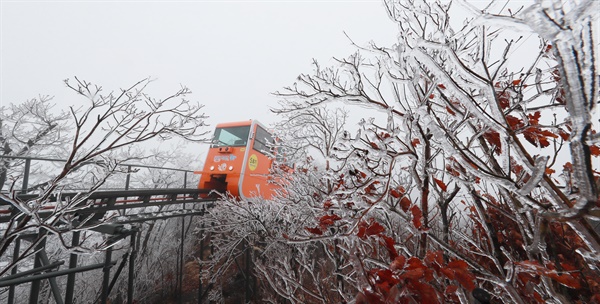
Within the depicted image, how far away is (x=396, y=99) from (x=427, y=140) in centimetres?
46

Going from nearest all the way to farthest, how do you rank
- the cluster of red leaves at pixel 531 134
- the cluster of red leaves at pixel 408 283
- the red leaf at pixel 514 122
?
the cluster of red leaves at pixel 408 283 → the cluster of red leaves at pixel 531 134 → the red leaf at pixel 514 122

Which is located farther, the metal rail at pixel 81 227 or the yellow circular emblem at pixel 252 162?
the yellow circular emblem at pixel 252 162

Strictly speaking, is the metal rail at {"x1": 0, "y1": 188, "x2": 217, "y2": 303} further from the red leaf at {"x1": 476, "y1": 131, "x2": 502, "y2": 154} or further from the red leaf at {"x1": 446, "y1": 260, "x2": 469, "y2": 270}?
the red leaf at {"x1": 476, "y1": 131, "x2": 502, "y2": 154}

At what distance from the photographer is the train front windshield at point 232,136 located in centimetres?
930

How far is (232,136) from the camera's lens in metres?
9.60

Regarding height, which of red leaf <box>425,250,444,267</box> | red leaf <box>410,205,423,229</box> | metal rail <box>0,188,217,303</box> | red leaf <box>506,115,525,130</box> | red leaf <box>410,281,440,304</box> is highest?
red leaf <box>506,115,525,130</box>

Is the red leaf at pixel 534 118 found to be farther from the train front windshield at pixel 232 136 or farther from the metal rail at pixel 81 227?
the train front windshield at pixel 232 136

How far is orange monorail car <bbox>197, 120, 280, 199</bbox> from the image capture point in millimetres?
8625

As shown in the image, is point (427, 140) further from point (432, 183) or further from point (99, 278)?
point (99, 278)

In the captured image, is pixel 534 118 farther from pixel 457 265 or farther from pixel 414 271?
pixel 414 271

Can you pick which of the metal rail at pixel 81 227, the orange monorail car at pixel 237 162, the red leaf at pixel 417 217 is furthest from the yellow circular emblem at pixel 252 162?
the red leaf at pixel 417 217

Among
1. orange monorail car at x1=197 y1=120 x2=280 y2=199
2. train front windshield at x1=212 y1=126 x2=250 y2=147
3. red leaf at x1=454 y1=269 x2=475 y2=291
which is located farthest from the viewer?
train front windshield at x1=212 y1=126 x2=250 y2=147

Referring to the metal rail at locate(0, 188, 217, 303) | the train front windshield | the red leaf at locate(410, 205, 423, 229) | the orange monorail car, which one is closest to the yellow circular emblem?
the orange monorail car

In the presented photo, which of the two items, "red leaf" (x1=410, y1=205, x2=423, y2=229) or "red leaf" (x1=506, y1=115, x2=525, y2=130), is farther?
"red leaf" (x1=410, y1=205, x2=423, y2=229)
